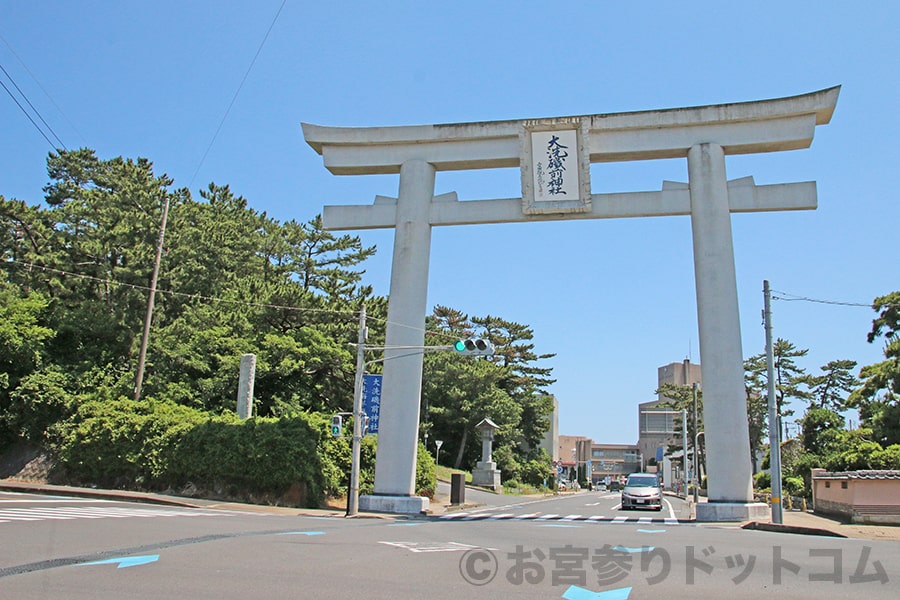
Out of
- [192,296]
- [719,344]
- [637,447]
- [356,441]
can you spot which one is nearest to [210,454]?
[356,441]

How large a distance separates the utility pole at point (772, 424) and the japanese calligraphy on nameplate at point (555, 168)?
20.8ft

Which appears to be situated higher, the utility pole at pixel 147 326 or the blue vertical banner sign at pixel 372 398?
the utility pole at pixel 147 326

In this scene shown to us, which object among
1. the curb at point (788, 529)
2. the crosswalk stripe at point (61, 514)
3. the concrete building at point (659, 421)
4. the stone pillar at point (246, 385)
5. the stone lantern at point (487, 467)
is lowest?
the crosswalk stripe at point (61, 514)

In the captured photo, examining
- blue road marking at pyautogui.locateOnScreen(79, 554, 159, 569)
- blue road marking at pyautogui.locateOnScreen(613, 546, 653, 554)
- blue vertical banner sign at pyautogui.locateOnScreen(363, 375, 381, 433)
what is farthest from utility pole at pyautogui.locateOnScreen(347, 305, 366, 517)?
blue road marking at pyautogui.locateOnScreen(79, 554, 159, 569)

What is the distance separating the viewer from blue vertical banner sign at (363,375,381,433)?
2420cm

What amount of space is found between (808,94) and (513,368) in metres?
48.4

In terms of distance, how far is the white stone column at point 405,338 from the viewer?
22.4 metres

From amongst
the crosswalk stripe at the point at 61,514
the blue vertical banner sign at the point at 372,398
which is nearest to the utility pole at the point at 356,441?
the blue vertical banner sign at the point at 372,398

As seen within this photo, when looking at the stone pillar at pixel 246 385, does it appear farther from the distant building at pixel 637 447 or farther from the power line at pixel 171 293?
the distant building at pixel 637 447

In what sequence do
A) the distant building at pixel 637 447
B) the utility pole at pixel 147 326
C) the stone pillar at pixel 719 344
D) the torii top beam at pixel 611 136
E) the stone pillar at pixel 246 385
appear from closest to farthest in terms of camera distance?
the stone pillar at pixel 719 344, the torii top beam at pixel 611 136, the stone pillar at pixel 246 385, the utility pole at pixel 147 326, the distant building at pixel 637 447

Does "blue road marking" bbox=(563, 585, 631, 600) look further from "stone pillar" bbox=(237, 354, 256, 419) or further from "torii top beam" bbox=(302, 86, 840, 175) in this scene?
"stone pillar" bbox=(237, 354, 256, 419)

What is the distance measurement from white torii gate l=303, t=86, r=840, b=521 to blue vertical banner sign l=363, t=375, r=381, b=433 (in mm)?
1597

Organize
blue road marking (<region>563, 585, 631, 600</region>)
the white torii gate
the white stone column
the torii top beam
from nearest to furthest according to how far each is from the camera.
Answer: blue road marking (<region>563, 585, 631, 600</region>)
the white torii gate
the torii top beam
the white stone column

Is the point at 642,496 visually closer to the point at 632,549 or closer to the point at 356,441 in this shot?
the point at 356,441
